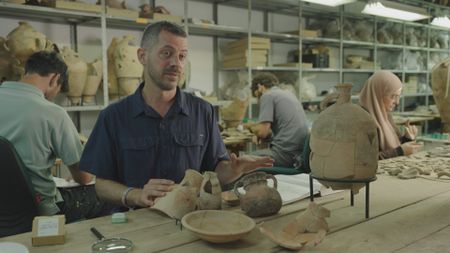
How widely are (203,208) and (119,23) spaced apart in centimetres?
345

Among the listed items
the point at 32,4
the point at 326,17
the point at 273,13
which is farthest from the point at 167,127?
the point at 326,17

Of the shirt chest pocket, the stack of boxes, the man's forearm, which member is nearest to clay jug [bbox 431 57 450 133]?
the shirt chest pocket

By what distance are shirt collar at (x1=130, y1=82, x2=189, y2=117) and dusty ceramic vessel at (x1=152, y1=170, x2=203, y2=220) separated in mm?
531

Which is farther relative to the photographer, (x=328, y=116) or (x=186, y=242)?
(x=328, y=116)

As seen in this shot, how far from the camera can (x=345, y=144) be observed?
1354mm

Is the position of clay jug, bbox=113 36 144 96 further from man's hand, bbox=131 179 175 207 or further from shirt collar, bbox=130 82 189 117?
man's hand, bbox=131 179 175 207

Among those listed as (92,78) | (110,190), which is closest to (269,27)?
(92,78)

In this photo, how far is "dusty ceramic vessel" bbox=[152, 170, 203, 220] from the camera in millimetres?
1417

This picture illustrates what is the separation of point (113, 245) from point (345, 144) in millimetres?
789

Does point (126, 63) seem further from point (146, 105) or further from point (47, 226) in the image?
point (47, 226)

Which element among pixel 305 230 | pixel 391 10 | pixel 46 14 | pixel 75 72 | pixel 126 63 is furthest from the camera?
pixel 391 10

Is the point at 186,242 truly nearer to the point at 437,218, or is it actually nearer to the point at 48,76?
the point at 437,218

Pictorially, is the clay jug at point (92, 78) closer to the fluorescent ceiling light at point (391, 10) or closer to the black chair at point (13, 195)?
the black chair at point (13, 195)

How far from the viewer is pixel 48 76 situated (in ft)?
7.86
